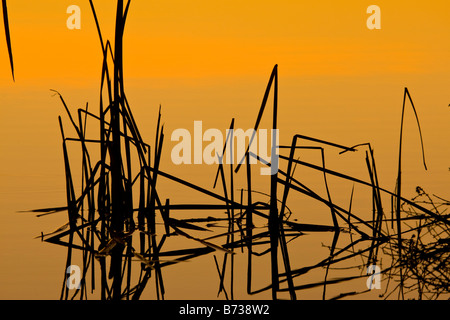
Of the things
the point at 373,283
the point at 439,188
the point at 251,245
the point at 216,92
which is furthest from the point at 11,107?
the point at 373,283

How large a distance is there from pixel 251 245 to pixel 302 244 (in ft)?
0.87

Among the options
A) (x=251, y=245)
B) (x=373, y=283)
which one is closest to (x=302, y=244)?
(x=251, y=245)

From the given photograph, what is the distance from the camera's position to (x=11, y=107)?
466 inches

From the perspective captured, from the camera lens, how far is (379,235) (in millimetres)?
4453

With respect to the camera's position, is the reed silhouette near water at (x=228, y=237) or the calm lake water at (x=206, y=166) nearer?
the reed silhouette near water at (x=228, y=237)

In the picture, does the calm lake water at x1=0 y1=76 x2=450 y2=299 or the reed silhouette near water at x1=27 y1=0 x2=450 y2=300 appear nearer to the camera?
the reed silhouette near water at x1=27 y1=0 x2=450 y2=300

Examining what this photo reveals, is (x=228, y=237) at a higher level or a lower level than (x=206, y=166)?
lower

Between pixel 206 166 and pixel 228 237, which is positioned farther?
pixel 206 166

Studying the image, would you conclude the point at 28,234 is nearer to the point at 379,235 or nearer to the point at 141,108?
the point at 379,235
